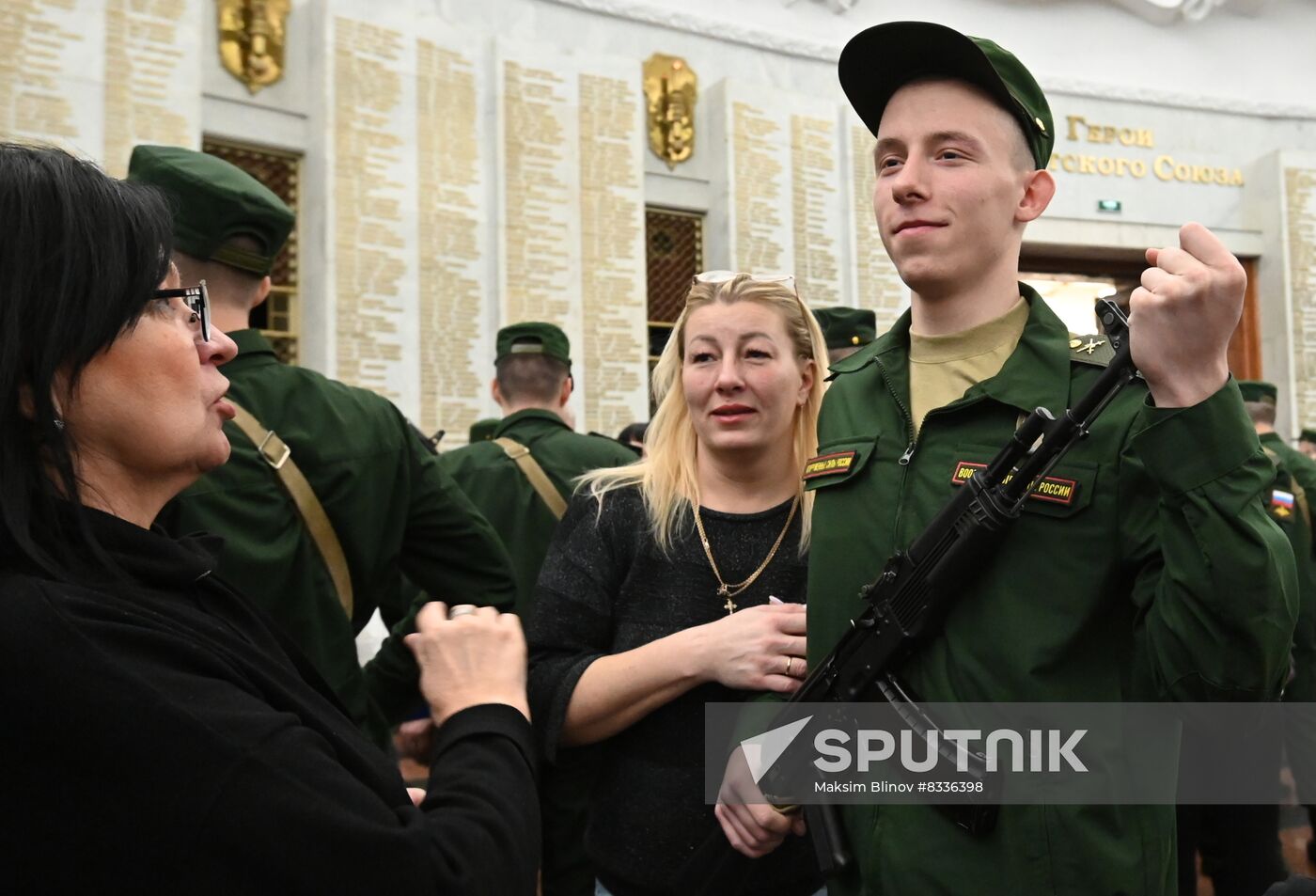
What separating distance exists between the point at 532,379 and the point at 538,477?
1.73 feet

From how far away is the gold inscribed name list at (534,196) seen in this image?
26.7 feet

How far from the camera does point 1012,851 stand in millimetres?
1385

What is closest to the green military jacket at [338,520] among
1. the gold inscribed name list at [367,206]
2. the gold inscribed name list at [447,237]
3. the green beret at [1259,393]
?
the green beret at [1259,393]

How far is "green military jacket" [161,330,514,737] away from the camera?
2135 millimetres

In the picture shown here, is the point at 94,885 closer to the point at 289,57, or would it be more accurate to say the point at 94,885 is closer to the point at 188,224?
the point at 188,224

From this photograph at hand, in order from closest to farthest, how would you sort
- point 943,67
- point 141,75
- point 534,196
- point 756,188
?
point 943,67 → point 141,75 → point 534,196 → point 756,188

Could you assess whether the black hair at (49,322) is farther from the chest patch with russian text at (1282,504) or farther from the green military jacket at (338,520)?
the chest patch with russian text at (1282,504)

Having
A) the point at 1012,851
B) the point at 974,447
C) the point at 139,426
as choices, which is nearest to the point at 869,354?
the point at 974,447

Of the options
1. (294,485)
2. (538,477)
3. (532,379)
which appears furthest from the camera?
(532,379)

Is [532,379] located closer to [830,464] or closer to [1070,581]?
[830,464]

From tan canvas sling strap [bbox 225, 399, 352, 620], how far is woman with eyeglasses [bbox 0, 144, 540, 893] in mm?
881

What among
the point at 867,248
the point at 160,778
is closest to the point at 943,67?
the point at 160,778

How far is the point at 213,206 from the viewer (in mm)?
2242

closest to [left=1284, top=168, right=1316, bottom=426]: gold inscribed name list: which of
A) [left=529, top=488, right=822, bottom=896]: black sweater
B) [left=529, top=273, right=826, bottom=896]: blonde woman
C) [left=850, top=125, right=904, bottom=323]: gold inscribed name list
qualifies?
[left=850, top=125, right=904, bottom=323]: gold inscribed name list
